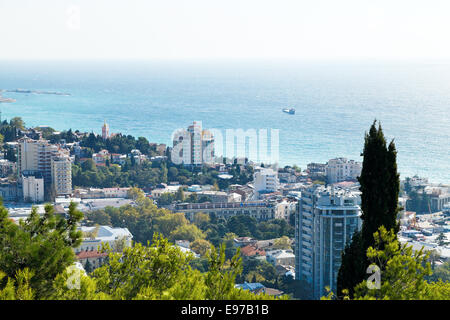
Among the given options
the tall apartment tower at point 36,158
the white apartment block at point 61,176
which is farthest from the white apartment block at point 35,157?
the white apartment block at point 61,176

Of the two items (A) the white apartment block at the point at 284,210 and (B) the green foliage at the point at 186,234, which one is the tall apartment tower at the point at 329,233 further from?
(A) the white apartment block at the point at 284,210

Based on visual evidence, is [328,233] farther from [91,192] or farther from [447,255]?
[91,192]

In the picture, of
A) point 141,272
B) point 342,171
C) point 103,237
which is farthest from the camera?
point 342,171

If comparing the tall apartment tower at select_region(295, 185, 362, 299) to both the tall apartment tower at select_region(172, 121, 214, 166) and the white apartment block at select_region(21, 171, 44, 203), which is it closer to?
the white apartment block at select_region(21, 171, 44, 203)

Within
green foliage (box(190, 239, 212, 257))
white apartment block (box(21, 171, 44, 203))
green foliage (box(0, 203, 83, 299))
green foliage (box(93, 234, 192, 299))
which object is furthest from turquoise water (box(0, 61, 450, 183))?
green foliage (box(0, 203, 83, 299))

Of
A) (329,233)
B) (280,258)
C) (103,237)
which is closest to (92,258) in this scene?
(103,237)

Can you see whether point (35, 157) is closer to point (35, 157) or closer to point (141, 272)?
point (35, 157)
